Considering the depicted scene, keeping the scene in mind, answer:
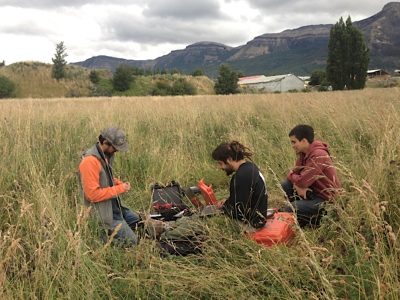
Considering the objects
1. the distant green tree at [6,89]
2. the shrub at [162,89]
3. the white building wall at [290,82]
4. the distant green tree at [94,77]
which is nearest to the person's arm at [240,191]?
the distant green tree at [6,89]

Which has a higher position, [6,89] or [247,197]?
[6,89]

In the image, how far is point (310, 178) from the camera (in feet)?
14.5

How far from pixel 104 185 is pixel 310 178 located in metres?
2.18

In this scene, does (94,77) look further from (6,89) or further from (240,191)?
(240,191)

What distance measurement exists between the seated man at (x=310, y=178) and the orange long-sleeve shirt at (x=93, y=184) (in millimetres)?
1870

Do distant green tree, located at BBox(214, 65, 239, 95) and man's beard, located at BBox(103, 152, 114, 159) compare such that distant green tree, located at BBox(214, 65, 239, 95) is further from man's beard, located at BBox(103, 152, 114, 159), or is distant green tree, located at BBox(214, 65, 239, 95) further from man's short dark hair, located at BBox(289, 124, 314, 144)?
man's beard, located at BBox(103, 152, 114, 159)

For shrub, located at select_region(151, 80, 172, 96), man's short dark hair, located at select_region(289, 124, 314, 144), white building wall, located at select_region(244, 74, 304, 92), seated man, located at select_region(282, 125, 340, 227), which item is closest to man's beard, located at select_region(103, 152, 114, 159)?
seated man, located at select_region(282, 125, 340, 227)

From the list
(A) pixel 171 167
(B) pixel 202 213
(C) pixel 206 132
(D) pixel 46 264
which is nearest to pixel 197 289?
(D) pixel 46 264

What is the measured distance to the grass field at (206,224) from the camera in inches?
95.2

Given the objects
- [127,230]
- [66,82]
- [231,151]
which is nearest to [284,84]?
[66,82]

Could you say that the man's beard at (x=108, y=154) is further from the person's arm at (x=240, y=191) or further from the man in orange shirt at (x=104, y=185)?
the person's arm at (x=240, y=191)

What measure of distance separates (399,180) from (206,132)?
4.77 m

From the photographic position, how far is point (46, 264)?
271 centimetres

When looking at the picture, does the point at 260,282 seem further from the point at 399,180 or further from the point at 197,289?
the point at 399,180
